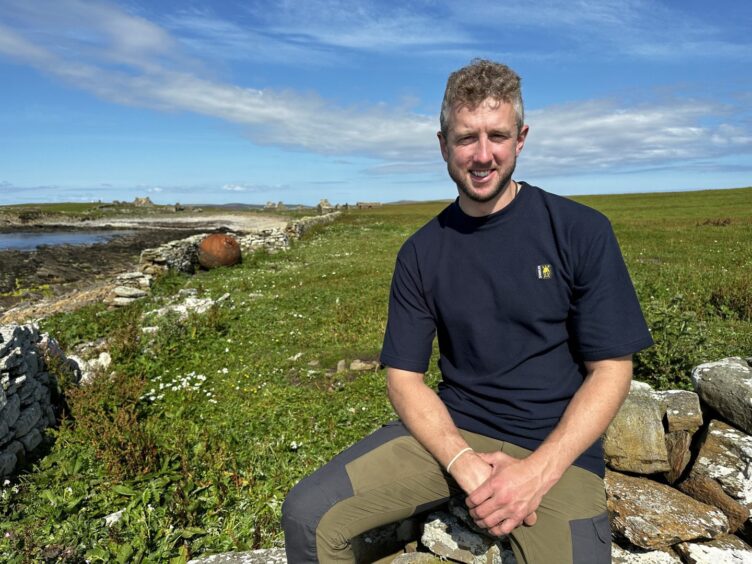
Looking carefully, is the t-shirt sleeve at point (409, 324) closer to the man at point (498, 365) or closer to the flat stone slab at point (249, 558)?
the man at point (498, 365)

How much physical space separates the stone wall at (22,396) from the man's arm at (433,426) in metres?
5.45

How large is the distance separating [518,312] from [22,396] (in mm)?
6913

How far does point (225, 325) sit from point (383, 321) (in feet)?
12.2

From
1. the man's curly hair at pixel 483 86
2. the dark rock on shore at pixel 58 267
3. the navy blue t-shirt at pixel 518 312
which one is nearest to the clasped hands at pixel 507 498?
the navy blue t-shirt at pixel 518 312

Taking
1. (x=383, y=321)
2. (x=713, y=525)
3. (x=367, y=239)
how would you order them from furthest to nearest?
(x=367, y=239), (x=383, y=321), (x=713, y=525)

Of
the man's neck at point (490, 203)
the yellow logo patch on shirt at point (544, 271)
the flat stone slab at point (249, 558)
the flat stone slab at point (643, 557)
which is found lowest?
the flat stone slab at point (249, 558)

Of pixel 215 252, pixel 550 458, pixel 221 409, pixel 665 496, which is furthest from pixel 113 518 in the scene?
pixel 215 252

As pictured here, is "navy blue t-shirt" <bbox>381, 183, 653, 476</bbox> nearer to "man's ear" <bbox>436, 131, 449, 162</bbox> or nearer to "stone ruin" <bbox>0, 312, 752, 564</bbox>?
"man's ear" <bbox>436, 131, 449, 162</bbox>

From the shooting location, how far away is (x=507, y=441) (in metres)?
3.25

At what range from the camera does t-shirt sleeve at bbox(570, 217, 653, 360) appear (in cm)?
305

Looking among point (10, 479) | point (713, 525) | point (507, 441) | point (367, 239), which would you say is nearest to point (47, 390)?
point (10, 479)

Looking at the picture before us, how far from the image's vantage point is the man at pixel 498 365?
290 centimetres

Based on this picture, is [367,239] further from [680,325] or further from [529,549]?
[529,549]

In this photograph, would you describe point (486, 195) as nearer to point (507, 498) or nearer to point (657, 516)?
point (507, 498)
